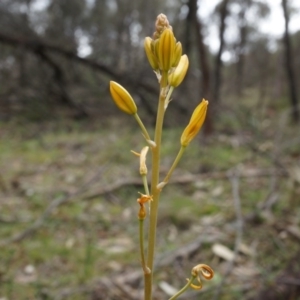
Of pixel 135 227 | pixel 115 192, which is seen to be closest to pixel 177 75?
pixel 135 227

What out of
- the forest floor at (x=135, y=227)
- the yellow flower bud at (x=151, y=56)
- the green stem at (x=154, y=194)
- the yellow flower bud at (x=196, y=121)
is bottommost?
the forest floor at (x=135, y=227)

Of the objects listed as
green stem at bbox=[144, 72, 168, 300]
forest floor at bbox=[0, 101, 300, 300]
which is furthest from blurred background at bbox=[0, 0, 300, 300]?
green stem at bbox=[144, 72, 168, 300]

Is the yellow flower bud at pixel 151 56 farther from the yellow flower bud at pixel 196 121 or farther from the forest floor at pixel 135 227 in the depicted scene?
the forest floor at pixel 135 227

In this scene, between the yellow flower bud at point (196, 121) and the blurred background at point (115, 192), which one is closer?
the yellow flower bud at point (196, 121)

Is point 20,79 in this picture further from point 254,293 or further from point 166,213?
point 254,293

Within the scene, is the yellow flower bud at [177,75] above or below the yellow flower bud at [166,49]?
below

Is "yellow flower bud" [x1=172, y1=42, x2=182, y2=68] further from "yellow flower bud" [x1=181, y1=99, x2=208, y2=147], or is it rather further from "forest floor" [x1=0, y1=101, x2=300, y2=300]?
"forest floor" [x1=0, y1=101, x2=300, y2=300]

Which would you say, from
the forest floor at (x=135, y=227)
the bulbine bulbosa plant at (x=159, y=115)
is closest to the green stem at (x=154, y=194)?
the bulbine bulbosa plant at (x=159, y=115)

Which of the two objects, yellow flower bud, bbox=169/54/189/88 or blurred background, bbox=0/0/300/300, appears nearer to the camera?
yellow flower bud, bbox=169/54/189/88
